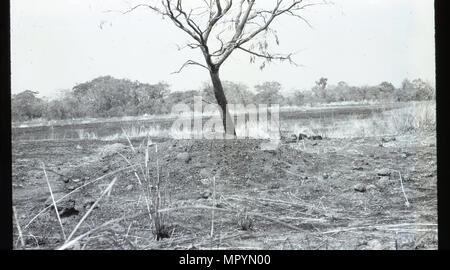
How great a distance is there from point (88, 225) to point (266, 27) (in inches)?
91.2

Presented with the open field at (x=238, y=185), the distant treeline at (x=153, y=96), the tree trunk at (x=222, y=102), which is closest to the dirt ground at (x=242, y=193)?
the open field at (x=238, y=185)

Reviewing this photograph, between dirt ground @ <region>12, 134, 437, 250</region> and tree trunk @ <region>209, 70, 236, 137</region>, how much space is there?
0.56ft

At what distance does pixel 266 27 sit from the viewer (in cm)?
462

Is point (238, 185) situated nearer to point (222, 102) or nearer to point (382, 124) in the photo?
point (222, 102)

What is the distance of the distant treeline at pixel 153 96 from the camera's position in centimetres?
443

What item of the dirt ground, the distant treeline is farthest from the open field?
the distant treeline

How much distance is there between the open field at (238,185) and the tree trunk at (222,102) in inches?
6.7

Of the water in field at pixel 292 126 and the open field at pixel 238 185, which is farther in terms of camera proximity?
the water in field at pixel 292 126

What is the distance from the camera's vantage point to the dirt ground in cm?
387

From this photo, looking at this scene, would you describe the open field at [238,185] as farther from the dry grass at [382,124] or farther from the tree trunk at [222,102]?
the tree trunk at [222,102]

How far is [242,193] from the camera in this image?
4242 mm

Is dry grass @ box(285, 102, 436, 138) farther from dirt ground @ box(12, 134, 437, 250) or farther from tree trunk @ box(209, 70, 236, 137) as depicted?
tree trunk @ box(209, 70, 236, 137)
